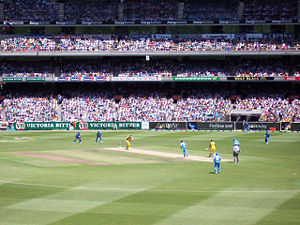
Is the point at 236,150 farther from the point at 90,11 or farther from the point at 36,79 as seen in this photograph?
the point at 90,11

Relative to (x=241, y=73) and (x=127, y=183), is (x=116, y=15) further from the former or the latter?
(x=127, y=183)

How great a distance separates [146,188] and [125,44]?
5290 centimetres

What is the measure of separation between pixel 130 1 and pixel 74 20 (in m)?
10.5

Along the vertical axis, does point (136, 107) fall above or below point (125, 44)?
below

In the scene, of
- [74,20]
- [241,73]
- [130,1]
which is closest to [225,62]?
[241,73]

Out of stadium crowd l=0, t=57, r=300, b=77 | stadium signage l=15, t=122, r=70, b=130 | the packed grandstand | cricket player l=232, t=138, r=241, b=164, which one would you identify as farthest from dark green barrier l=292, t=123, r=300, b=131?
stadium signage l=15, t=122, r=70, b=130

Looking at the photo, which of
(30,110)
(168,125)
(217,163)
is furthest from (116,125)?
(217,163)

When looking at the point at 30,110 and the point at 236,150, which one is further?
the point at 30,110

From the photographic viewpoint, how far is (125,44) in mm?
76688

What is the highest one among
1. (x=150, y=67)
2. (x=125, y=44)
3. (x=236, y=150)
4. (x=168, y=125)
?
(x=125, y=44)

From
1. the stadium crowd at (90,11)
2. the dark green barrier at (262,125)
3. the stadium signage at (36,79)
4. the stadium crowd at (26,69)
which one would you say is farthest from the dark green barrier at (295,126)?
the stadium signage at (36,79)

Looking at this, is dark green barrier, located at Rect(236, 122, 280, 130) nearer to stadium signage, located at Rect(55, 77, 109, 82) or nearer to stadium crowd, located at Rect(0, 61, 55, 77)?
stadium signage, located at Rect(55, 77, 109, 82)

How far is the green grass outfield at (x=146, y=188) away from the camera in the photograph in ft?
65.8

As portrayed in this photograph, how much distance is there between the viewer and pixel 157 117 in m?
70.7
